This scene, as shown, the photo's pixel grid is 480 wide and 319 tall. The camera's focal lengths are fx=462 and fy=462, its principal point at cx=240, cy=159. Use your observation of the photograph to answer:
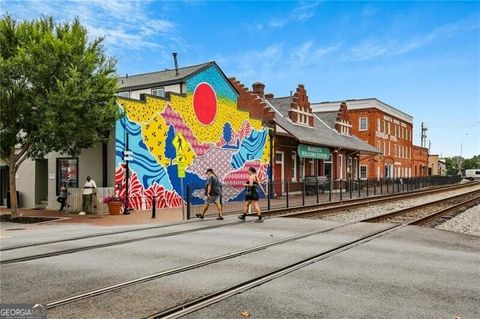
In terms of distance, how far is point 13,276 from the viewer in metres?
7.07

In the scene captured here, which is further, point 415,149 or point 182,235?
point 415,149

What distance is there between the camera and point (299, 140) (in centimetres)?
2988

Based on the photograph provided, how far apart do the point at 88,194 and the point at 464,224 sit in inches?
572

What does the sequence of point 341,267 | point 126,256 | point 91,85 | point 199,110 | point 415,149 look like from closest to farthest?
point 341,267 → point 126,256 → point 91,85 → point 199,110 → point 415,149

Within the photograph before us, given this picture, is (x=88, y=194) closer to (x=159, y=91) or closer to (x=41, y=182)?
(x=41, y=182)

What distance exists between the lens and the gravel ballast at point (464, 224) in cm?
1489

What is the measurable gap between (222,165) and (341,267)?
1787 centimetres

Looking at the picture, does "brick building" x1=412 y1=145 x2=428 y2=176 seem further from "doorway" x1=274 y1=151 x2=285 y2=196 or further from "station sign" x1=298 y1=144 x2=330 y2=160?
"doorway" x1=274 y1=151 x2=285 y2=196

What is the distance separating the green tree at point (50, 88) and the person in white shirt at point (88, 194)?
5.50ft

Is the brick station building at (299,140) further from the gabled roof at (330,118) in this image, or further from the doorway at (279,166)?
the gabled roof at (330,118)

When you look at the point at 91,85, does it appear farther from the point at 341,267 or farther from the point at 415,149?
the point at 415,149

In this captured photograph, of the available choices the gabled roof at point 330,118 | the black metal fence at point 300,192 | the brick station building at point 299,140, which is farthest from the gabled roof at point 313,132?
the black metal fence at point 300,192

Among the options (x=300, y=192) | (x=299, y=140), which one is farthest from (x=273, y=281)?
(x=300, y=192)

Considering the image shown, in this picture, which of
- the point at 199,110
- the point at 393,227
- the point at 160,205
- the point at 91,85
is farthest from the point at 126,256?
the point at 199,110
